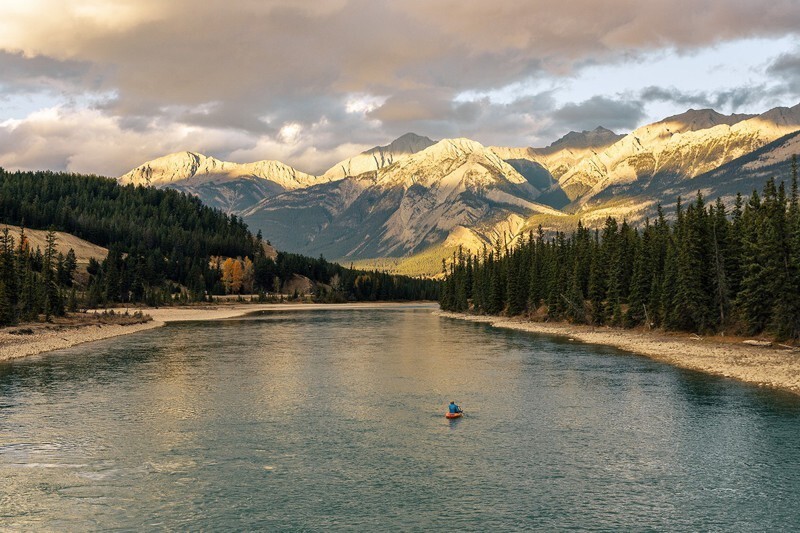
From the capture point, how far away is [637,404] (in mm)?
53375

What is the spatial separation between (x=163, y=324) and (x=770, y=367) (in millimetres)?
129551

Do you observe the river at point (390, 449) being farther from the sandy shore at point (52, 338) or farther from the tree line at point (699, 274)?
the tree line at point (699, 274)

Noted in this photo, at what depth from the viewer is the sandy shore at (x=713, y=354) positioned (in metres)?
65.2

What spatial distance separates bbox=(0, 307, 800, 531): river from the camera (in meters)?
29.0

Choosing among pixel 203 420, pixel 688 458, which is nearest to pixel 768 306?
pixel 688 458

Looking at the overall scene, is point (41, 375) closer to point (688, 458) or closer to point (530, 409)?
point (530, 409)

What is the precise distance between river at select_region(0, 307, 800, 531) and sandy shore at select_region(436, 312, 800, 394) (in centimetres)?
551

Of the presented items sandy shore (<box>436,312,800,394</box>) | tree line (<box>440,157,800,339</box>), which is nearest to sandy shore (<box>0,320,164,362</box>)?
sandy shore (<box>436,312,800,394</box>)

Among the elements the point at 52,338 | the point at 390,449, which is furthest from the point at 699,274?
the point at 52,338

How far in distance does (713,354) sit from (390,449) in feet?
197

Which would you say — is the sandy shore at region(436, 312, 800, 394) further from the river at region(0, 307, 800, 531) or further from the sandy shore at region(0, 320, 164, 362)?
the sandy shore at region(0, 320, 164, 362)

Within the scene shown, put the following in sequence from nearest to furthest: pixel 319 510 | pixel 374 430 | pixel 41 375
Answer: pixel 319 510 < pixel 374 430 < pixel 41 375

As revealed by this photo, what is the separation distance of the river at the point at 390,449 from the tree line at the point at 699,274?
32347mm

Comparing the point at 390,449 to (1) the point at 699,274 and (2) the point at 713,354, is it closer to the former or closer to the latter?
(2) the point at 713,354
